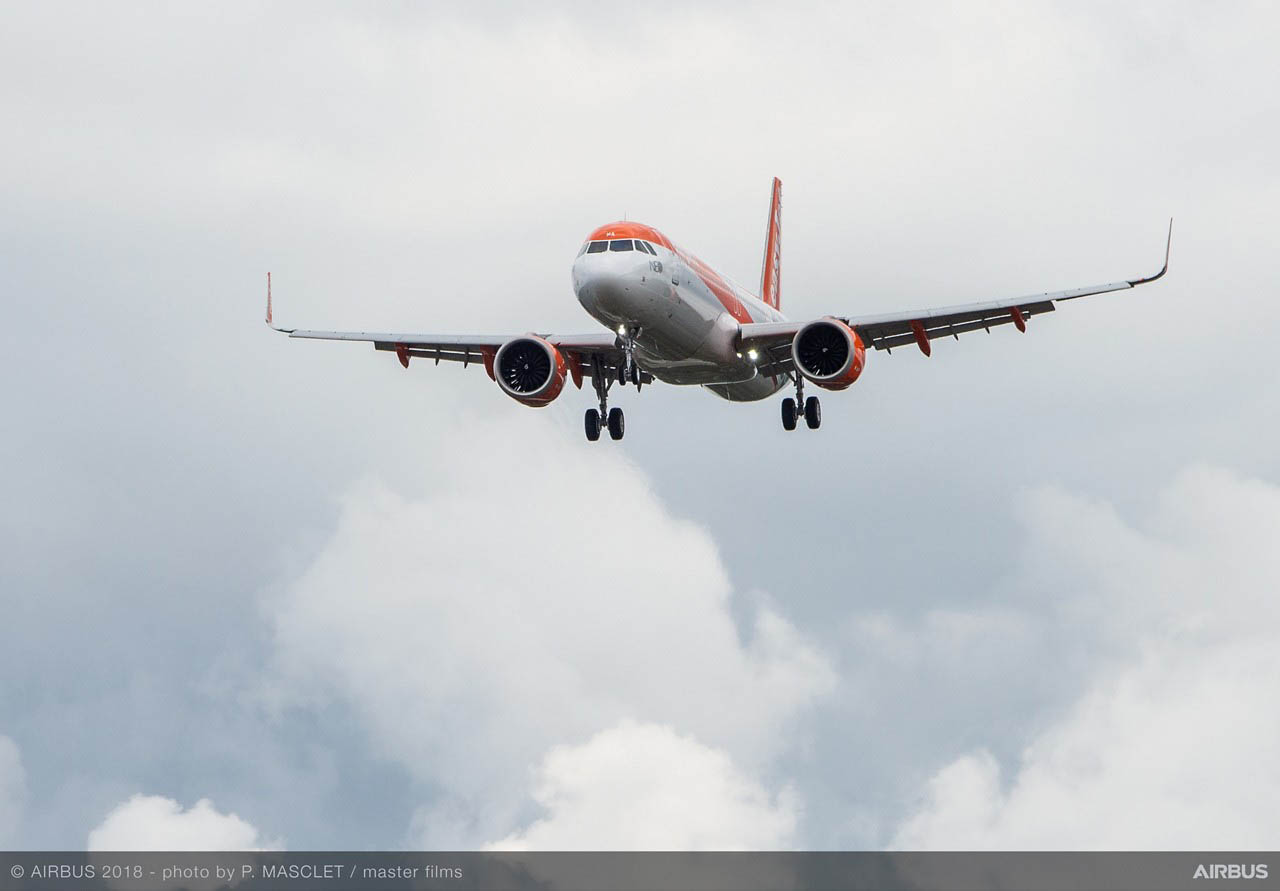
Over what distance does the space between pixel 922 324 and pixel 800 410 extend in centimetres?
571

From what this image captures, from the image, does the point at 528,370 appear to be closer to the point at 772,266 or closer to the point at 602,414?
the point at 602,414

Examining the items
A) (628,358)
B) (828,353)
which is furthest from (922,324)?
(628,358)

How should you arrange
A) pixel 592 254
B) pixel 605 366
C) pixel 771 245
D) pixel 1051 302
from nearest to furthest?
pixel 592 254, pixel 1051 302, pixel 605 366, pixel 771 245

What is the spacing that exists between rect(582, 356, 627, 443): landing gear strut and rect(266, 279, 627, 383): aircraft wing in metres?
0.16

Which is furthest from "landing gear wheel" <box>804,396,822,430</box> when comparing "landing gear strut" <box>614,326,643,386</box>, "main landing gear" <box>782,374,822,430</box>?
"landing gear strut" <box>614,326,643,386</box>

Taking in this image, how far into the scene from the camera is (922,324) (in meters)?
59.2

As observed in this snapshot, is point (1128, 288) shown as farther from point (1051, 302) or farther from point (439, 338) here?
point (439, 338)

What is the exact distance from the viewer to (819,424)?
2462 inches

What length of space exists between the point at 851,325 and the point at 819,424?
17.0 ft

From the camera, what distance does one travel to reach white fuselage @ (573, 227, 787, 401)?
5234cm

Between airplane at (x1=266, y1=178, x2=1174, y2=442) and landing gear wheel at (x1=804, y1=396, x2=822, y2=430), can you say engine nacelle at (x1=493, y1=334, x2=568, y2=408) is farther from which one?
landing gear wheel at (x1=804, y1=396, x2=822, y2=430)

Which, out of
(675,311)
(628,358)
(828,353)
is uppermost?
(828,353)

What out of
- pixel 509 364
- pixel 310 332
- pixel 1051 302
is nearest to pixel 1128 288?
pixel 1051 302

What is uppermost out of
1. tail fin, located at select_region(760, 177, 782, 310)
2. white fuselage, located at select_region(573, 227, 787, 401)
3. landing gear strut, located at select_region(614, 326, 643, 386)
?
tail fin, located at select_region(760, 177, 782, 310)
